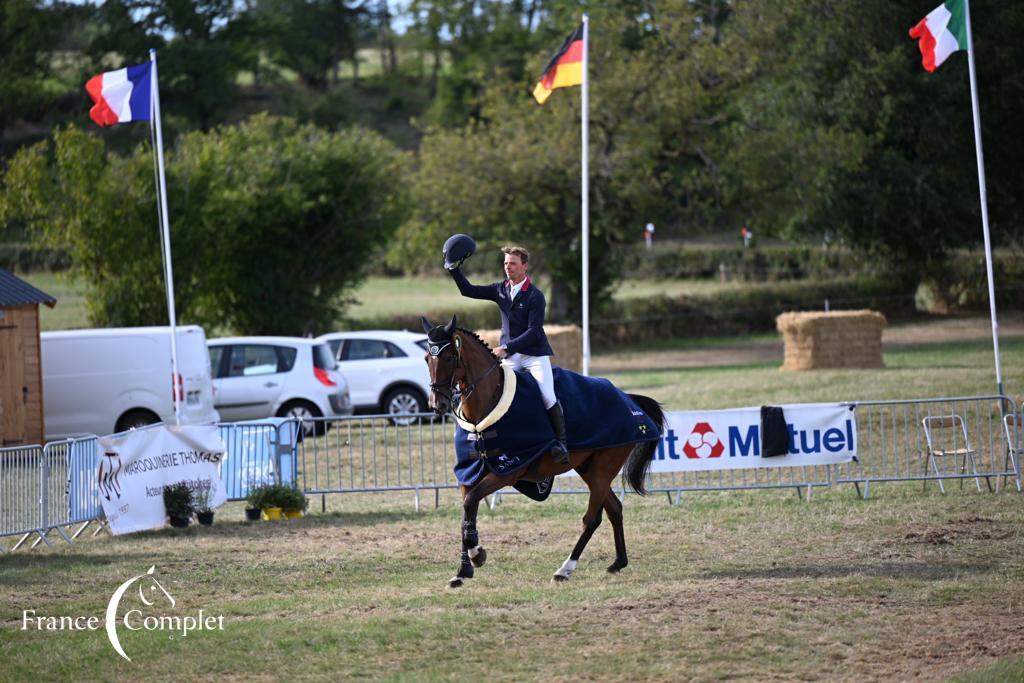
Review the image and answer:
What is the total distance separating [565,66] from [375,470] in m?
7.22

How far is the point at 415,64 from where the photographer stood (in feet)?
268

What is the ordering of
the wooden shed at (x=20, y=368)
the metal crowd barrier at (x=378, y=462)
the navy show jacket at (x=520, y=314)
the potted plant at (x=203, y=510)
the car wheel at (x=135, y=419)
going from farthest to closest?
1. the car wheel at (x=135, y=419)
2. the wooden shed at (x=20, y=368)
3. the metal crowd barrier at (x=378, y=462)
4. the potted plant at (x=203, y=510)
5. the navy show jacket at (x=520, y=314)

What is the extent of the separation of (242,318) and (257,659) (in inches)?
995

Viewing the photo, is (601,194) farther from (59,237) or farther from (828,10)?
(59,237)

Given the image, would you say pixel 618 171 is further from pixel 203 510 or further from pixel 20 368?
pixel 203 510

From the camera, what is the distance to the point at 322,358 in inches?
810

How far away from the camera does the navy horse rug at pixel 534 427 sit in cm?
937

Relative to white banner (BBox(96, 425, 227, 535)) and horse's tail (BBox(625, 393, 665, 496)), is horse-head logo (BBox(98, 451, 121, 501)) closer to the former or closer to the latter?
white banner (BBox(96, 425, 227, 535))

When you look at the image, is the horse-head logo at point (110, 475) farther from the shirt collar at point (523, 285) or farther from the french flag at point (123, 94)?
the french flag at point (123, 94)

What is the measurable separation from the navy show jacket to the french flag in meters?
9.92

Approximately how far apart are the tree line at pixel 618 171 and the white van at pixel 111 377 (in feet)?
26.6

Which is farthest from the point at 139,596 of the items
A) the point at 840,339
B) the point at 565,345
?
the point at 840,339

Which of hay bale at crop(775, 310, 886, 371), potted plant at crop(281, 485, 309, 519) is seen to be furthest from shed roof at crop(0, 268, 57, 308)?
hay bale at crop(775, 310, 886, 371)

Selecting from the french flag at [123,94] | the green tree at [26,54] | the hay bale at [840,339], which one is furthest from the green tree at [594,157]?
the green tree at [26,54]
